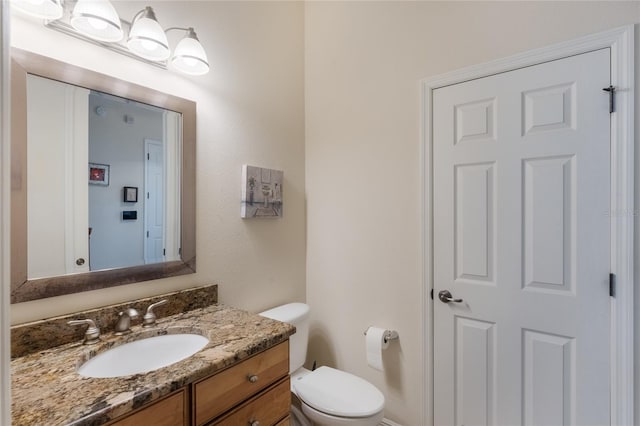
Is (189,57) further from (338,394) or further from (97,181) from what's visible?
(338,394)

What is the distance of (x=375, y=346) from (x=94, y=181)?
5.22 ft

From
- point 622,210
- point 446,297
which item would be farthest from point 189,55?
point 622,210

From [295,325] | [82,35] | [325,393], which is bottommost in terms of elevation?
[325,393]

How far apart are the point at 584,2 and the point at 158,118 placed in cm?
188

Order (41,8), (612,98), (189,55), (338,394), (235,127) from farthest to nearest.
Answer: (235,127)
(338,394)
(189,55)
(612,98)
(41,8)

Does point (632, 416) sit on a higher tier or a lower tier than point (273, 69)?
lower

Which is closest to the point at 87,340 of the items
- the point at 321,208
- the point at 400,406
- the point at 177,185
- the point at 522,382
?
the point at 177,185

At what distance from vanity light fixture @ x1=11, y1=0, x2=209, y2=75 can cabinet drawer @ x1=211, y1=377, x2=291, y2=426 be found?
4.54ft

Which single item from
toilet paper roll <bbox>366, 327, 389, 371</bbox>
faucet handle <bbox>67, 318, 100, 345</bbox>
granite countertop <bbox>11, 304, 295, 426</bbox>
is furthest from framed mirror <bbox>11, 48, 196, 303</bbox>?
toilet paper roll <bbox>366, 327, 389, 371</bbox>

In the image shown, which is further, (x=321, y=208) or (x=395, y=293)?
(x=321, y=208)

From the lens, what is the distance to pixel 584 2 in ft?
4.14

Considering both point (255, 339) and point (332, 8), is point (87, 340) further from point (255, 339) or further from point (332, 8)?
point (332, 8)

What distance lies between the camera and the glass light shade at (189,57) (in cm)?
132

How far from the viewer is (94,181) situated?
116 centimetres
